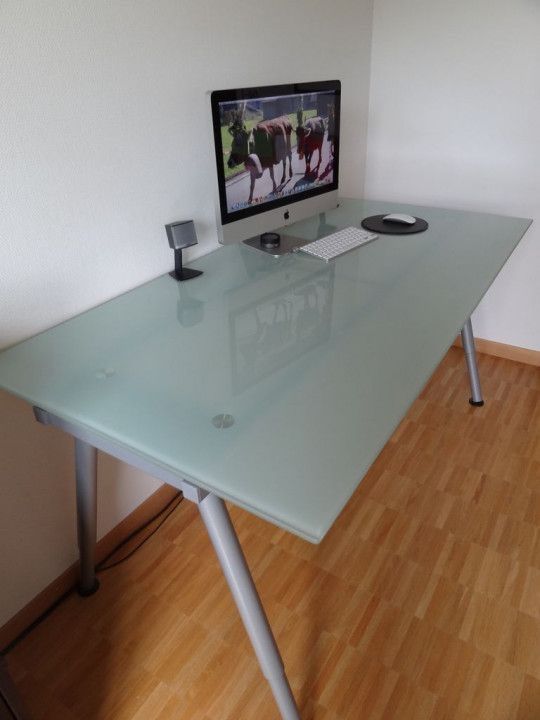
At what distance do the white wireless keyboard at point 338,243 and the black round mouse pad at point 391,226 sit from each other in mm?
57

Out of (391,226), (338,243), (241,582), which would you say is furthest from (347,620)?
(391,226)

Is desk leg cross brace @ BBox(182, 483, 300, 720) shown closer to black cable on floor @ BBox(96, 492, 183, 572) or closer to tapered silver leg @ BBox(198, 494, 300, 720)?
tapered silver leg @ BBox(198, 494, 300, 720)

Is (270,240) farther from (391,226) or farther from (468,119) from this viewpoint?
(468,119)

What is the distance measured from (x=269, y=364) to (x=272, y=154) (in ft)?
2.30

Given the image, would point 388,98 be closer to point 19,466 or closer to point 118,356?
point 118,356

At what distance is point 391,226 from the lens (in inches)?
64.5

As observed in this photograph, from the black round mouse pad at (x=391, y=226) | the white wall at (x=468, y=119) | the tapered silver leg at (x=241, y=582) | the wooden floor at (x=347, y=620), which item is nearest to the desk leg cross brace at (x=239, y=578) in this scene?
the tapered silver leg at (x=241, y=582)

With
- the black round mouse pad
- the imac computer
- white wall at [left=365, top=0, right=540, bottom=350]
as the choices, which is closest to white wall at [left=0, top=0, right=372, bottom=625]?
the imac computer

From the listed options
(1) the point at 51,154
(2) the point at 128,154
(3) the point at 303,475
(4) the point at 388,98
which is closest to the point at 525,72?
(4) the point at 388,98

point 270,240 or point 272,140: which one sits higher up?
point 272,140

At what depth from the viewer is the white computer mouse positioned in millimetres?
1635

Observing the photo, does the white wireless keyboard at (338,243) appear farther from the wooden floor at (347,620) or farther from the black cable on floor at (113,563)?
the black cable on floor at (113,563)

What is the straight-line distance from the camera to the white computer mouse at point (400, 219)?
64.4 inches

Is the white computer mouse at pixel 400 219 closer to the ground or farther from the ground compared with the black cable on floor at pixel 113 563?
farther from the ground
